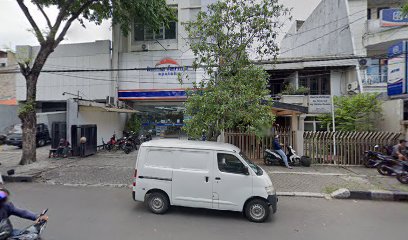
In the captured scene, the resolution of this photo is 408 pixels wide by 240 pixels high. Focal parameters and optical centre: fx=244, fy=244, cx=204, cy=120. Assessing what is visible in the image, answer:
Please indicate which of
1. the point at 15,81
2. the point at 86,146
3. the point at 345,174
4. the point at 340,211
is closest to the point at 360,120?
the point at 345,174

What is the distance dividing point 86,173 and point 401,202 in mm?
10177

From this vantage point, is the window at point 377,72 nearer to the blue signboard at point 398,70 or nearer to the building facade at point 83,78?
the blue signboard at point 398,70

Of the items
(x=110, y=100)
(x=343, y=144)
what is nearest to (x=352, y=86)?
(x=343, y=144)

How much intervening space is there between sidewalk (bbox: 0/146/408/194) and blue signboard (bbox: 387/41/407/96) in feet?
14.2

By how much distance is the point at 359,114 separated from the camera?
12.3m

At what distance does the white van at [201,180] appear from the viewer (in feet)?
17.1

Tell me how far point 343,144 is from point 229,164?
7.76 m

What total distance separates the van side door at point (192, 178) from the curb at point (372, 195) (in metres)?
3.96

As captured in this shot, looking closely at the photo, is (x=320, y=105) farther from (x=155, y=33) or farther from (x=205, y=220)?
(x=155, y=33)

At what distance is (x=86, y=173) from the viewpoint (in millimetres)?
9266

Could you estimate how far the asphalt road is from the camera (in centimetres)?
448

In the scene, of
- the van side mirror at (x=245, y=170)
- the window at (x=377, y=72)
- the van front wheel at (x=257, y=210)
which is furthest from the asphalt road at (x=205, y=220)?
the window at (x=377, y=72)

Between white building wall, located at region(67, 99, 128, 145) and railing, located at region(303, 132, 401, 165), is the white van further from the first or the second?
white building wall, located at region(67, 99, 128, 145)

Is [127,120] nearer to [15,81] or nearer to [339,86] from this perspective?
[15,81]
